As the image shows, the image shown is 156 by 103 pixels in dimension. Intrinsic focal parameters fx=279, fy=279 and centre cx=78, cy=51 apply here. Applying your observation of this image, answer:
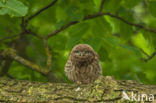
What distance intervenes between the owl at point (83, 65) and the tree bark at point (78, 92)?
109 centimetres

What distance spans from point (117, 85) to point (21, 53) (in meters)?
5.31

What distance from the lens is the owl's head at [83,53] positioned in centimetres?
524

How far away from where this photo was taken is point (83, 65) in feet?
18.0

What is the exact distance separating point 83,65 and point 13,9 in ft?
7.14

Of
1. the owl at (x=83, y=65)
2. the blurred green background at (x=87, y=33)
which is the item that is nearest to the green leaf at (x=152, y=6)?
the blurred green background at (x=87, y=33)

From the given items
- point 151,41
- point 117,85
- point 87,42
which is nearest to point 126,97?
point 117,85

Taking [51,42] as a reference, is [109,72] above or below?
below

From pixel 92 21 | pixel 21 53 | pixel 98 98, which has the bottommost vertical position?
pixel 98 98

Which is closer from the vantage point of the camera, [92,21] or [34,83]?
[34,83]

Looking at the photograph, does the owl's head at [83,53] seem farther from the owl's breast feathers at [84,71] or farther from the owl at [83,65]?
the owl's breast feathers at [84,71]

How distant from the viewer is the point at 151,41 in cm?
653

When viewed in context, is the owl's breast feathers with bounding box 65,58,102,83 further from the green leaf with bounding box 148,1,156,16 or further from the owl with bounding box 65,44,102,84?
the green leaf with bounding box 148,1,156,16

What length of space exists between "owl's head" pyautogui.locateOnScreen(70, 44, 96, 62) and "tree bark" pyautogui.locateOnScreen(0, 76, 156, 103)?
1.12m

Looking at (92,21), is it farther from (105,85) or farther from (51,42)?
(105,85)
